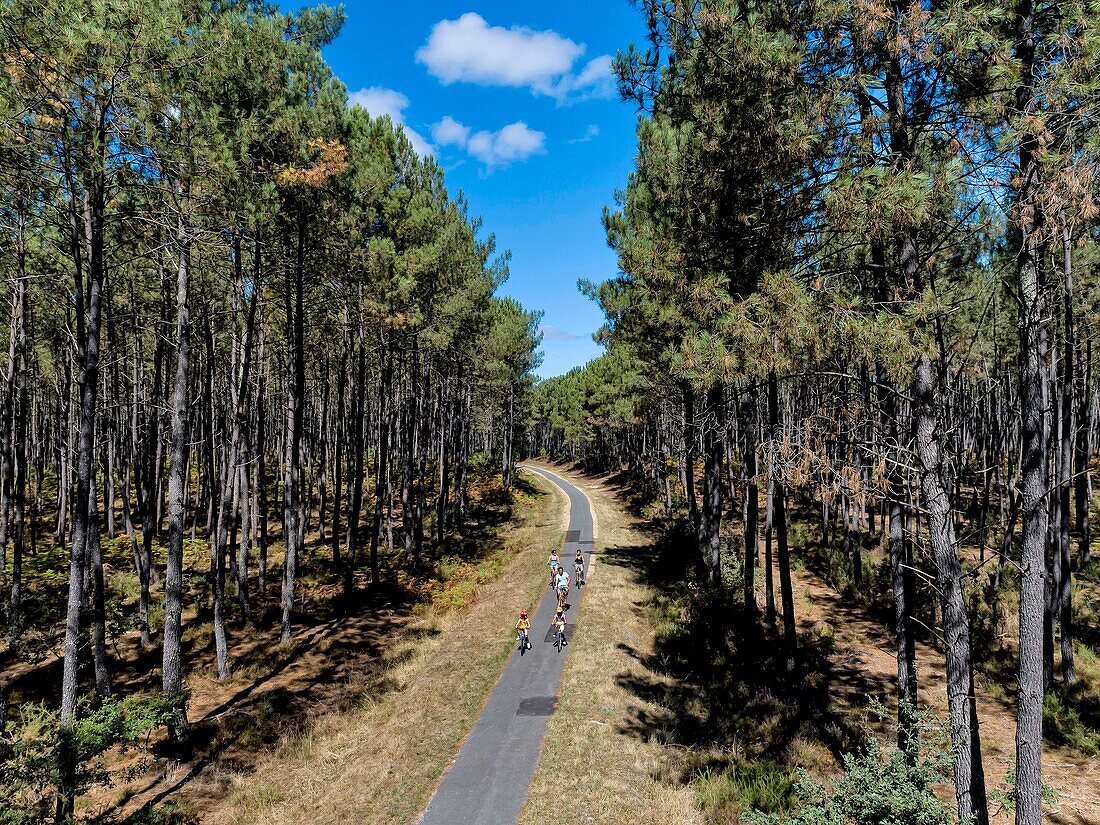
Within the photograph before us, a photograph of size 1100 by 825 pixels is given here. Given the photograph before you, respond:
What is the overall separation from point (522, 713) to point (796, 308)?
35.4 ft

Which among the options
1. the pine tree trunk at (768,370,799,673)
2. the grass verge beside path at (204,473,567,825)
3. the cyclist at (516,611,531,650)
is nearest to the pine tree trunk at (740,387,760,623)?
the pine tree trunk at (768,370,799,673)

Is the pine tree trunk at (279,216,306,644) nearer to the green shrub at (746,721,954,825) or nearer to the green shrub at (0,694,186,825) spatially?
the green shrub at (0,694,186,825)

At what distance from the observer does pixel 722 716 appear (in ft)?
41.0

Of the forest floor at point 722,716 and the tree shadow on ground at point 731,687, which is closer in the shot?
the forest floor at point 722,716

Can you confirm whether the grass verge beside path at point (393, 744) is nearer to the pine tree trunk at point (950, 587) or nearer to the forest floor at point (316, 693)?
the forest floor at point (316, 693)

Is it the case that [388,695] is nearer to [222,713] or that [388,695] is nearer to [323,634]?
[222,713]

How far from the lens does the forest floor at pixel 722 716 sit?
9.32 m

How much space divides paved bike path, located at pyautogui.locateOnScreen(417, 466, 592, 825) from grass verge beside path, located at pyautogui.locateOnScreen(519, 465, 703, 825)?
29cm

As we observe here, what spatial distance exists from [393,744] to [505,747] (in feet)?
8.12

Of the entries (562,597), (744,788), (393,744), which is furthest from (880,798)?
(562,597)

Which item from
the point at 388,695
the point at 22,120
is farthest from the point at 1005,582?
the point at 22,120

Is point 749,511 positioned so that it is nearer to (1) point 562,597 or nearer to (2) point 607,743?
(2) point 607,743

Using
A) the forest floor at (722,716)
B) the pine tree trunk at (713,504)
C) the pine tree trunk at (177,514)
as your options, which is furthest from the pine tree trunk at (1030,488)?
the pine tree trunk at (177,514)

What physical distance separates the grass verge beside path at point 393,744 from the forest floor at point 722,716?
7.35 feet
